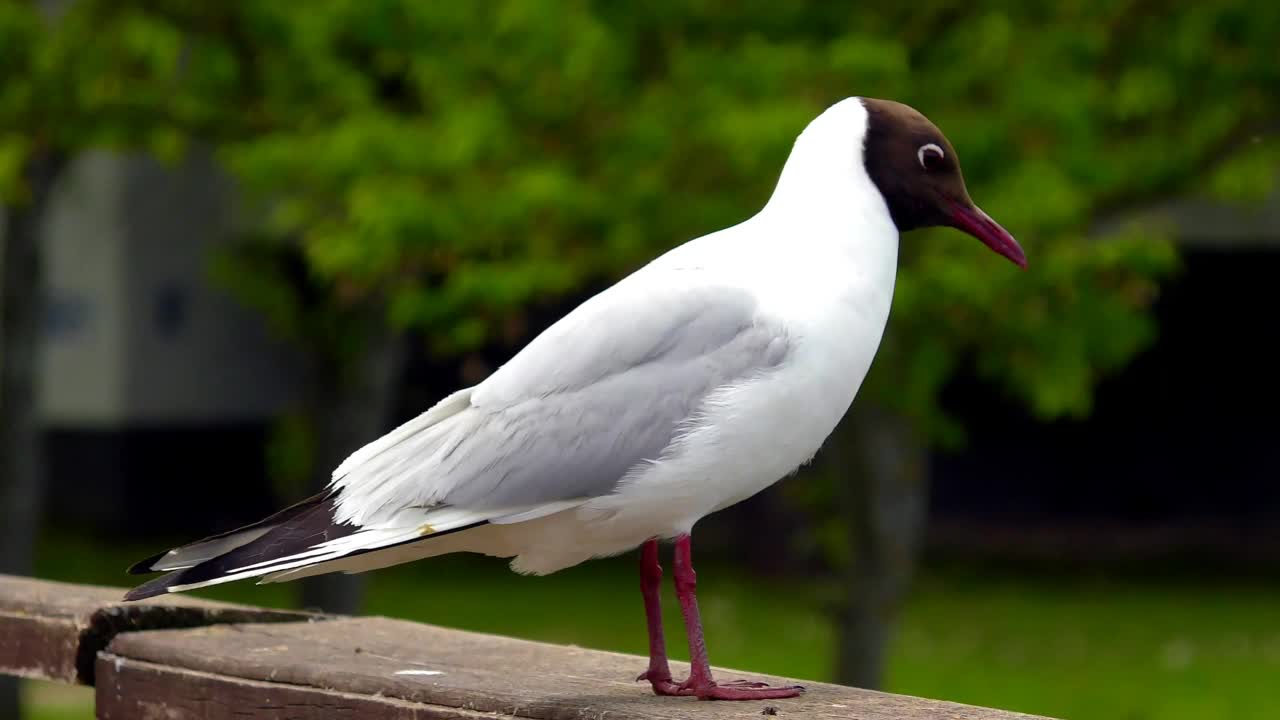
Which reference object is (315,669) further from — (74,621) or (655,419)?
(655,419)

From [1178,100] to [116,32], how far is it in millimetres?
5452

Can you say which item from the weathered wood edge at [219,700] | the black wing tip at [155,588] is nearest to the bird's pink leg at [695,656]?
the weathered wood edge at [219,700]

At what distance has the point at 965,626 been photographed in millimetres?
15570

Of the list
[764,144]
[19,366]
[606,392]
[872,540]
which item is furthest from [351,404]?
[606,392]

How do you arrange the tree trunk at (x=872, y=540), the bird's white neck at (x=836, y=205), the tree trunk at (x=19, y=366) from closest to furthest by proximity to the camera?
1. the bird's white neck at (x=836, y=205)
2. the tree trunk at (x=872, y=540)
3. the tree trunk at (x=19, y=366)

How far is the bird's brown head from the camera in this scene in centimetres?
358

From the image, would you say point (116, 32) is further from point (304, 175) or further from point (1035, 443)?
point (1035, 443)

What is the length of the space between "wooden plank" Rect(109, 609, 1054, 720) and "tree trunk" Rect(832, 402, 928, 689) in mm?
5410

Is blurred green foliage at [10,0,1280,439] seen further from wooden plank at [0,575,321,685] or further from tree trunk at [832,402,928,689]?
wooden plank at [0,575,321,685]

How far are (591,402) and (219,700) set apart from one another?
97 centimetres

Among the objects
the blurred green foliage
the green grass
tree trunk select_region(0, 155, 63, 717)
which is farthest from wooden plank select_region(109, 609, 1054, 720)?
tree trunk select_region(0, 155, 63, 717)

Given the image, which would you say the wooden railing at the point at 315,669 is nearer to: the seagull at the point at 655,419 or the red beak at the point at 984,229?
the seagull at the point at 655,419

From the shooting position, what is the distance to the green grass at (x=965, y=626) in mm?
12633

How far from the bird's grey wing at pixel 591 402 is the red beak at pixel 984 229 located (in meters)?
0.50
